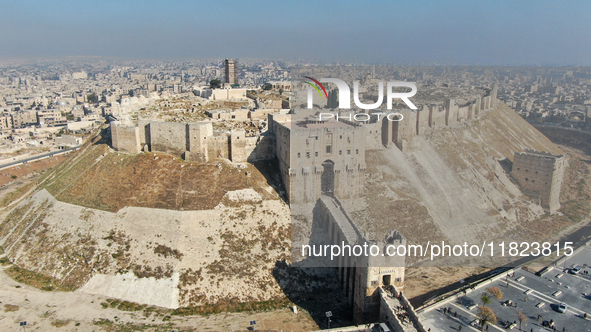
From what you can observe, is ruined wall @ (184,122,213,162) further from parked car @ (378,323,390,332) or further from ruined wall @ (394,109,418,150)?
parked car @ (378,323,390,332)

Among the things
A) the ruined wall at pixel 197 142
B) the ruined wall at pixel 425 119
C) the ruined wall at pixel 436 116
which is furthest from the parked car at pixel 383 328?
the ruined wall at pixel 436 116

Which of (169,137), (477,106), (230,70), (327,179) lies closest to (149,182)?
(169,137)

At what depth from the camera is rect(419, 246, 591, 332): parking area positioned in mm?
19969

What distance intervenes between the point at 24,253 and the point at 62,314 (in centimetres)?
744

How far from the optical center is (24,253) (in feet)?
88.0

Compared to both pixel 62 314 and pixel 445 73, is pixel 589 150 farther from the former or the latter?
pixel 62 314

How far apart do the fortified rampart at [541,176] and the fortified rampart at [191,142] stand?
81.6 ft

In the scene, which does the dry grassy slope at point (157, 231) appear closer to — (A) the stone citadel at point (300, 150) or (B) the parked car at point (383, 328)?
(A) the stone citadel at point (300, 150)

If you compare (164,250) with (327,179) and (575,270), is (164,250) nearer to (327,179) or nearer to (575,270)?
(327,179)

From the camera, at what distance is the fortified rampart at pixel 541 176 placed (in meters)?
39.2

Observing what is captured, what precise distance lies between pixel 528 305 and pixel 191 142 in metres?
22.9

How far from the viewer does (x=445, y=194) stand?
3456cm

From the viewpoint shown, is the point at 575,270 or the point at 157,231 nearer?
the point at 157,231

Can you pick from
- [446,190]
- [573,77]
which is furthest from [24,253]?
[573,77]
